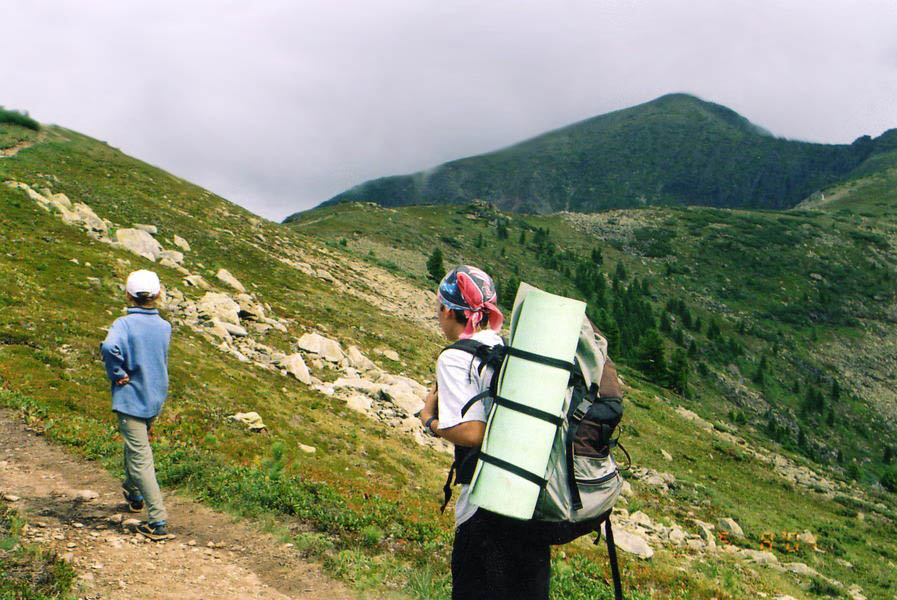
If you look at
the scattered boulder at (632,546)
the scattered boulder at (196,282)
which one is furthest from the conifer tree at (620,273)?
the scattered boulder at (632,546)

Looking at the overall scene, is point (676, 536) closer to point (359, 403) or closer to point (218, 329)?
point (359, 403)

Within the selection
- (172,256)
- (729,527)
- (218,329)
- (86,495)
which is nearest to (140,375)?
(86,495)

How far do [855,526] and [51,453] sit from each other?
43925 mm

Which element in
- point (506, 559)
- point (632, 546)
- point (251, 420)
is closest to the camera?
point (506, 559)

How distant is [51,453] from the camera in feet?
28.3

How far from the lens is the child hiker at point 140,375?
587 cm

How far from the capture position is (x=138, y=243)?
26422mm

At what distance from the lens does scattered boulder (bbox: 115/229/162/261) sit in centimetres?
2586

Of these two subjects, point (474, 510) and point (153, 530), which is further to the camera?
point (153, 530)

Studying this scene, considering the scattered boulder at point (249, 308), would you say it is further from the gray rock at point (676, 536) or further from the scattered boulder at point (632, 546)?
the gray rock at point (676, 536)

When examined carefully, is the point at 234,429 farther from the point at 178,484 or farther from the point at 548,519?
the point at 548,519

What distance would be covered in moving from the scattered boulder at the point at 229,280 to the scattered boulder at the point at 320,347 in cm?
645

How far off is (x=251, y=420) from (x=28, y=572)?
8.43 metres

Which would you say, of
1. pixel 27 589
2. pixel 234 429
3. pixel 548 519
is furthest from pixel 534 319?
pixel 234 429
